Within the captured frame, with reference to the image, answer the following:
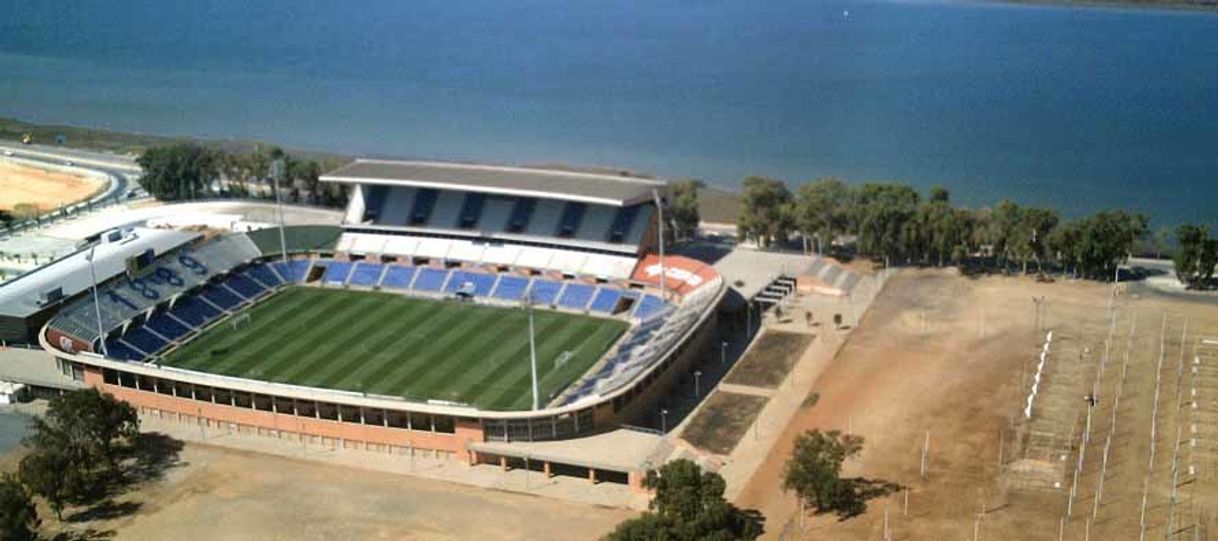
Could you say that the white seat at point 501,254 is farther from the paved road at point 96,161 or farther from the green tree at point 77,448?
the paved road at point 96,161

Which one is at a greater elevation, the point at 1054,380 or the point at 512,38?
the point at 512,38

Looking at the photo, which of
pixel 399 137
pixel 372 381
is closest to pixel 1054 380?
pixel 372 381

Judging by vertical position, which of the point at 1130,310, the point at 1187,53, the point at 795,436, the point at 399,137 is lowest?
the point at 795,436

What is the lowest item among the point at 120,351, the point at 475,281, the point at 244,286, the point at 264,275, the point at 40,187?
the point at 120,351

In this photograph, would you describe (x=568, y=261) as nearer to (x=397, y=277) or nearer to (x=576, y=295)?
(x=576, y=295)

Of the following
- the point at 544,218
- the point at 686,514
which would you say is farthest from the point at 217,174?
the point at 686,514

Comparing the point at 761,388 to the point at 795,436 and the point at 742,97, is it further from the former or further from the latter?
the point at 742,97

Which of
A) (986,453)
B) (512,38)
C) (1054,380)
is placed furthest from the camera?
(512,38)
